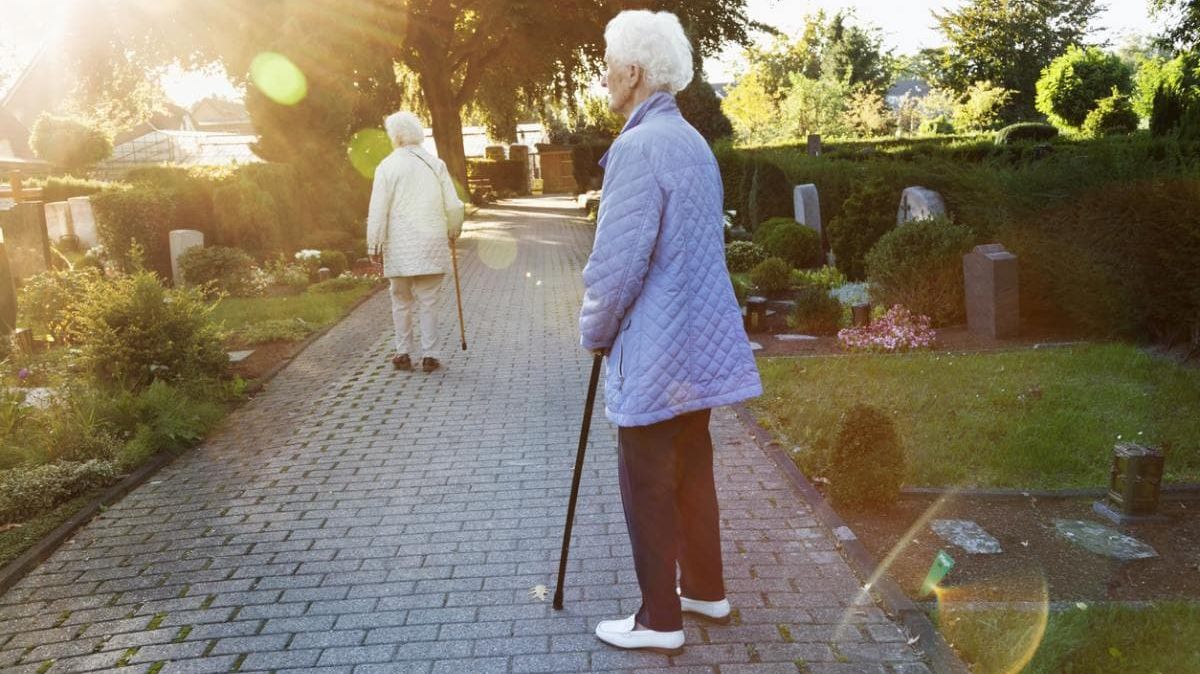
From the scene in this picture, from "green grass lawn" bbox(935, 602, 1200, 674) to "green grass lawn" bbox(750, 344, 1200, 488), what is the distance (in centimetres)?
147

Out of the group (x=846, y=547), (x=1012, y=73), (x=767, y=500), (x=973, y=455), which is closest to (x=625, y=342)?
(x=846, y=547)

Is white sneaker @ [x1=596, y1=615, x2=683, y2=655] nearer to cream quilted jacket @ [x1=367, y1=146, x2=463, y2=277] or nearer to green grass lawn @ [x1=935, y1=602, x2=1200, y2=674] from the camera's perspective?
green grass lawn @ [x1=935, y1=602, x2=1200, y2=674]

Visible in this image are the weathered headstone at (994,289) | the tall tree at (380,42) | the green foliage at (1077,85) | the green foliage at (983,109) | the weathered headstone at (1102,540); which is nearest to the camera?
the weathered headstone at (1102,540)

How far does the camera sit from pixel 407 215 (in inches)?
301

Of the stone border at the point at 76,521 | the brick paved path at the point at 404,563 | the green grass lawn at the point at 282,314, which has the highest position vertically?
the green grass lawn at the point at 282,314

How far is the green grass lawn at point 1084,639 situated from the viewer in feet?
9.78

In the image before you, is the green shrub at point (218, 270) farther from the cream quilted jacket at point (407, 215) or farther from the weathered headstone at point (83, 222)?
the cream quilted jacket at point (407, 215)

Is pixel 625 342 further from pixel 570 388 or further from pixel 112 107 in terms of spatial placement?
pixel 112 107

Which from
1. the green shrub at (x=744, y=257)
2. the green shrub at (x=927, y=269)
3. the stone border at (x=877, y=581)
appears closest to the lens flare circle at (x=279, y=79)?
the green shrub at (x=744, y=257)

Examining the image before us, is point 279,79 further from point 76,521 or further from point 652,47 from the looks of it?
point 652,47

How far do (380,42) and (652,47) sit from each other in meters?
21.6

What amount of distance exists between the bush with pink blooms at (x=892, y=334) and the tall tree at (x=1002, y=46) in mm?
41056

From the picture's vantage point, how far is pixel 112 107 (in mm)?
27000

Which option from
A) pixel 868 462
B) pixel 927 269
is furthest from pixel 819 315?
pixel 868 462
